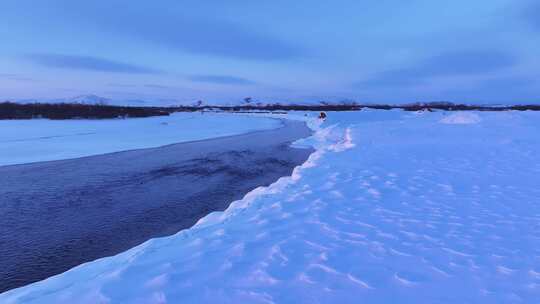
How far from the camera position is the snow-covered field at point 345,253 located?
3.08 meters

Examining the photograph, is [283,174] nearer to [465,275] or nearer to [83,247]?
[83,247]

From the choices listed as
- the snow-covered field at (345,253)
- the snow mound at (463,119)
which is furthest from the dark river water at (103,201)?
the snow mound at (463,119)

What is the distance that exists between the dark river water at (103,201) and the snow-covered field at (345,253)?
1146 millimetres

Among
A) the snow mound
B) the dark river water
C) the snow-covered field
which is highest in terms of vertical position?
the snow mound

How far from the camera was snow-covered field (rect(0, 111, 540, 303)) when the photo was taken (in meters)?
3.08

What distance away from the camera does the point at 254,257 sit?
3.85m

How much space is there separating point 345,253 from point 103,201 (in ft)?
19.9

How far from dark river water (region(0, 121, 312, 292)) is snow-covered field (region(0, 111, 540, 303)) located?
1146 mm

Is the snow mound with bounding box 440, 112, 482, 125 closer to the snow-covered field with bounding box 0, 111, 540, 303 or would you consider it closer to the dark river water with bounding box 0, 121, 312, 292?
the dark river water with bounding box 0, 121, 312, 292

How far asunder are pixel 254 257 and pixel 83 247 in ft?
10.3

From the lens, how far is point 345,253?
388cm

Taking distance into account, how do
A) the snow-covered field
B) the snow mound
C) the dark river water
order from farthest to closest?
the snow mound
the dark river water
the snow-covered field

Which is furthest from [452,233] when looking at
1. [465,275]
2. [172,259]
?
[172,259]

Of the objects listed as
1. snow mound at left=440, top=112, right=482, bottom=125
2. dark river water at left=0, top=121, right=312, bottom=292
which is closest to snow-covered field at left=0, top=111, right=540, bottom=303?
dark river water at left=0, top=121, right=312, bottom=292
